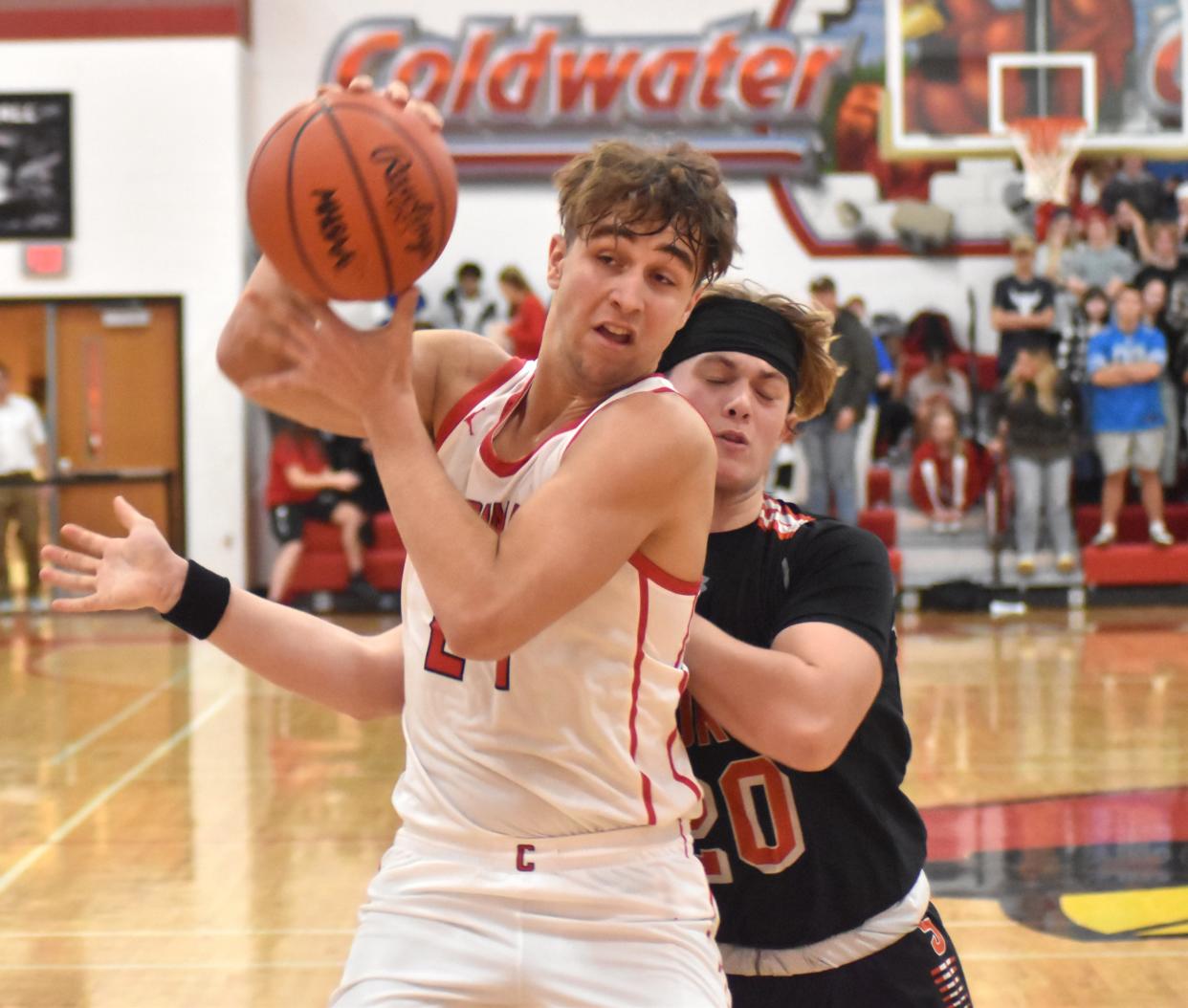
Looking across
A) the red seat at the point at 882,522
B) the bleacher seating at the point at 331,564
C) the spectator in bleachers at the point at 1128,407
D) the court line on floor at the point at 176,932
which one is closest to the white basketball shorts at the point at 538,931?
the court line on floor at the point at 176,932

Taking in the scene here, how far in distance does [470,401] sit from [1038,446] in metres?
10.5

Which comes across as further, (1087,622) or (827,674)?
(1087,622)

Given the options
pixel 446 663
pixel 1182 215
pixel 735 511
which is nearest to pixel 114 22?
pixel 1182 215

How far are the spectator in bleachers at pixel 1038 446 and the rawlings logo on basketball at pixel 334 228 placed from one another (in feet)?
35.3

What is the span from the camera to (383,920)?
83.9 inches

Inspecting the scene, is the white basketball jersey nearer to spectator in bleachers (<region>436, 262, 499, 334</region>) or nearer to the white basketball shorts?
the white basketball shorts

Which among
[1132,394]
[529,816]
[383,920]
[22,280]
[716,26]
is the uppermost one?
[716,26]

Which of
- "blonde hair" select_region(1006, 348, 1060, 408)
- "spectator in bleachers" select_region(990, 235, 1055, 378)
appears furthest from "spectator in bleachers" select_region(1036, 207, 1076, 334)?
"blonde hair" select_region(1006, 348, 1060, 408)

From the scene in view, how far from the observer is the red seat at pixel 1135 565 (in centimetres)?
1212

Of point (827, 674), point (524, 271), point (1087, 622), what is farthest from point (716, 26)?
point (827, 674)

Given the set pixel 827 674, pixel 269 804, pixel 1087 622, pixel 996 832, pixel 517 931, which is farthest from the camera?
pixel 1087 622

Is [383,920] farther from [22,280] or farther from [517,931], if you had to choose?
[22,280]

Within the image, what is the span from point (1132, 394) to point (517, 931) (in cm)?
1115

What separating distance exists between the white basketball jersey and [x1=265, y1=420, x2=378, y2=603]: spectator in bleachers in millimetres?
9894
